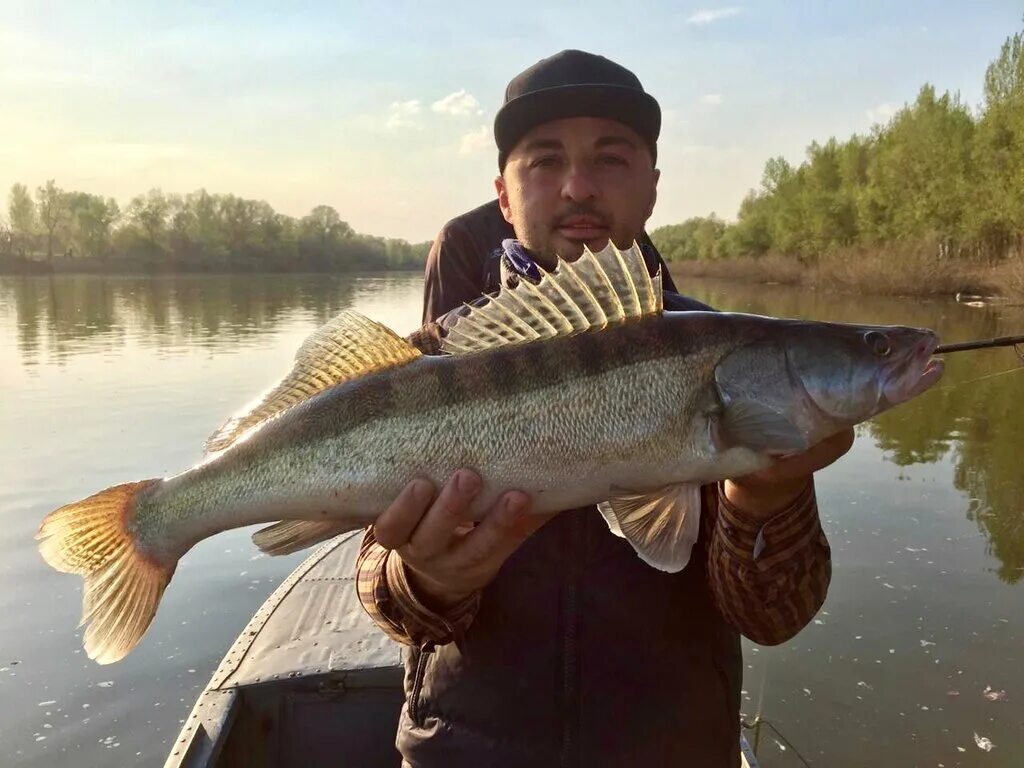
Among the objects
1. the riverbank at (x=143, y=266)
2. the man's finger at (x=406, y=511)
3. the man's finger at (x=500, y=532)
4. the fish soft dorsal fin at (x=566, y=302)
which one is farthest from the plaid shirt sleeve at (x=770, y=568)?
the riverbank at (x=143, y=266)

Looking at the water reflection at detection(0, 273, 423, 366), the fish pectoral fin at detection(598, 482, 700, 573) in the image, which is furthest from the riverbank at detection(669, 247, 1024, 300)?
the fish pectoral fin at detection(598, 482, 700, 573)

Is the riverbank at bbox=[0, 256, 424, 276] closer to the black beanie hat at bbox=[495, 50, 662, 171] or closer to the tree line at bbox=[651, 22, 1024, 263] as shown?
the tree line at bbox=[651, 22, 1024, 263]

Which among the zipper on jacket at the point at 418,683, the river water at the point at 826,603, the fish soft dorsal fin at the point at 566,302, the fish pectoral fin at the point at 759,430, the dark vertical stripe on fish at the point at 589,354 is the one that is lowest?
the river water at the point at 826,603

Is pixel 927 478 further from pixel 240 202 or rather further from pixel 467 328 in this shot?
pixel 240 202

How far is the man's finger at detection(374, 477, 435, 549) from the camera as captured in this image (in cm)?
223

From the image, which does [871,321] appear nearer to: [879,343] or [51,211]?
[879,343]

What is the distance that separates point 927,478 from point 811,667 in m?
5.60

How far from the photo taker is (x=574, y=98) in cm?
315

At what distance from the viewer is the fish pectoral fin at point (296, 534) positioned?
2.34 meters

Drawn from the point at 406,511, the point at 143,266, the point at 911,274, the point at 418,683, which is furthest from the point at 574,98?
the point at 143,266

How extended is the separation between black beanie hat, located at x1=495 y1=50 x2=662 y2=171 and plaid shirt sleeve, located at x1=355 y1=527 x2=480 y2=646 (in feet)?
5.99

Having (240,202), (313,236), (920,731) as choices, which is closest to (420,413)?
(920,731)

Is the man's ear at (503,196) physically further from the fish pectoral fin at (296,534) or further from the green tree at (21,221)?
the green tree at (21,221)

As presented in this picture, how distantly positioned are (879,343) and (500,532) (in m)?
1.29
